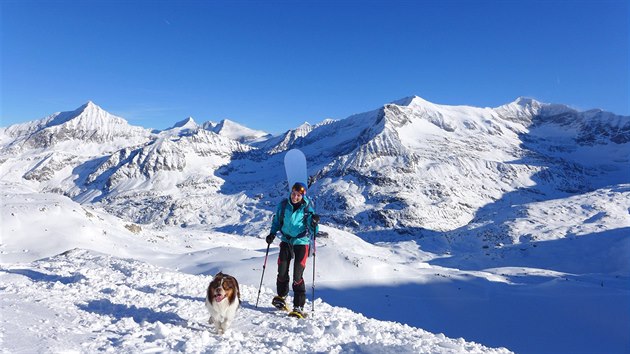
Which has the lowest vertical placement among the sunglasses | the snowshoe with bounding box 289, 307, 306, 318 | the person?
the snowshoe with bounding box 289, 307, 306, 318

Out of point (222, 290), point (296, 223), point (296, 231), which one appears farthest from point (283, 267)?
point (222, 290)

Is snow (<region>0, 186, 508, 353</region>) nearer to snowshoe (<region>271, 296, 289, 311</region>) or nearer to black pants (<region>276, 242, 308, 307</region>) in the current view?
snowshoe (<region>271, 296, 289, 311</region>)

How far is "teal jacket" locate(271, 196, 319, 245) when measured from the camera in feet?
30.4

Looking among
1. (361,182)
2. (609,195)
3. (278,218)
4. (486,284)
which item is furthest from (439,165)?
(278,218)

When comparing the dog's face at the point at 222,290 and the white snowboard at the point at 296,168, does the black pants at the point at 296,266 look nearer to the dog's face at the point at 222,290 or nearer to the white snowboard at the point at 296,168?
the dog's face at the point at 222,290

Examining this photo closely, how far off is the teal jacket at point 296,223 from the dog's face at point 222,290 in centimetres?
204

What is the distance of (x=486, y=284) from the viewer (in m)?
31.1

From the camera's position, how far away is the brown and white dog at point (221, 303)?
7.09 metres

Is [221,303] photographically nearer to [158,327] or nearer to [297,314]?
[158,327]

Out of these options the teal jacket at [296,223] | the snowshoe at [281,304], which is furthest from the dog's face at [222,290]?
the snowshoe at [281,304]

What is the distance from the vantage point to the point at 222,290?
7195 mm

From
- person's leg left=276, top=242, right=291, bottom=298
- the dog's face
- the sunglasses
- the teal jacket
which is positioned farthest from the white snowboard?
the dog's face

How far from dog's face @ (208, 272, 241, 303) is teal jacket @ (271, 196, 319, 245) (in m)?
2.04

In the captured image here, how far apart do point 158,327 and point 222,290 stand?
1.21m
